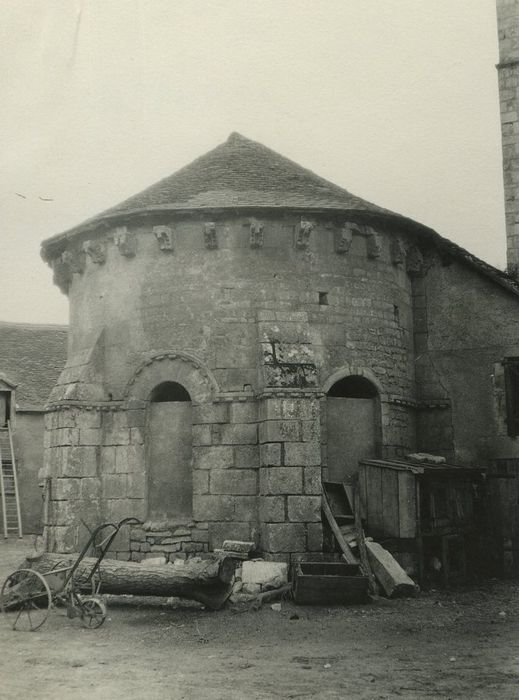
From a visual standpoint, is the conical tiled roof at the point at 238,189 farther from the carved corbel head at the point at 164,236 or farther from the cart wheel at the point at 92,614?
the cart wheel at the point at 92,614

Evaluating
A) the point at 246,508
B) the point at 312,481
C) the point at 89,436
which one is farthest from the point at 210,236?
the point at 246,508

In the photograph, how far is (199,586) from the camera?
30.2ft

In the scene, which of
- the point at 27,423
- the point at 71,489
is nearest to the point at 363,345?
the point at 71,489

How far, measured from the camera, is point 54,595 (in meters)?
8.88

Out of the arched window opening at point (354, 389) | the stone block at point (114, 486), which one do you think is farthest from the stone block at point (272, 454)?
the stone block at point (114, 486)

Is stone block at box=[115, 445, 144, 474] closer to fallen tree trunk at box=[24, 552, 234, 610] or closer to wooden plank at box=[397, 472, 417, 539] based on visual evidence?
fallen tree trunk at box=[24, 552, 234, 610]

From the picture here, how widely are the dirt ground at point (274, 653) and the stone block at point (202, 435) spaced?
249cm

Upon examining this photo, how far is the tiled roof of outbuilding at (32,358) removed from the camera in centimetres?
2412

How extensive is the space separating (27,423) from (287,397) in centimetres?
1518

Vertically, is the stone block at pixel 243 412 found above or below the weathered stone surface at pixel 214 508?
above

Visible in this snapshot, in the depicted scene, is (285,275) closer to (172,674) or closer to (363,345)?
(363,345)

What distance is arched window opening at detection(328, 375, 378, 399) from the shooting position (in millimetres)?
12195

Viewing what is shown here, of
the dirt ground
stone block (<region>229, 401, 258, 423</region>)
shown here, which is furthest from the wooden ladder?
the dirt ground

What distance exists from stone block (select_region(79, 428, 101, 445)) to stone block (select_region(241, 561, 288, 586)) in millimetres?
3137
